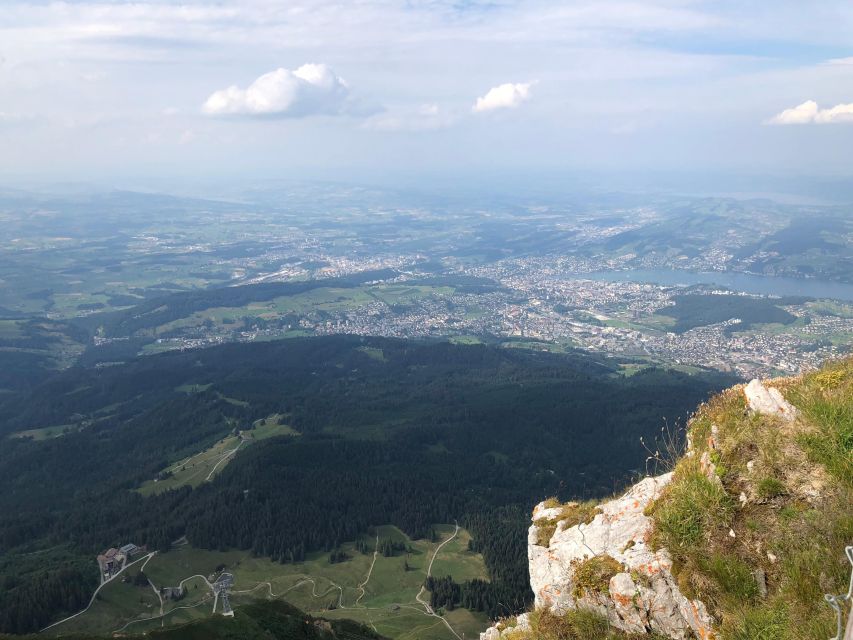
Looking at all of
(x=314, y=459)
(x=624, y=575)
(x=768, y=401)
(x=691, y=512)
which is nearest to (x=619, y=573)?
(x=624, y=575)

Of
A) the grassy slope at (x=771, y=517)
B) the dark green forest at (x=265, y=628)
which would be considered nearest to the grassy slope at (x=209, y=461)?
the dark green forest at (x=265, y=628)

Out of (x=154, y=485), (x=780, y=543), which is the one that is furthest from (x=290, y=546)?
(x=780, y=543)

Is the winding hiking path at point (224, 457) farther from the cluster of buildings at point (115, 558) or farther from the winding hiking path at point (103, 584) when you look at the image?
the winding hiking path at point (103, 584)

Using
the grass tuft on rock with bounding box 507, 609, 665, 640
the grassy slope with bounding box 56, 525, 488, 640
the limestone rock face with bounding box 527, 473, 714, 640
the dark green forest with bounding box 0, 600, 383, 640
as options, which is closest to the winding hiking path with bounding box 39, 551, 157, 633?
the grassy slope with bounding box 56, 525, 488, 640

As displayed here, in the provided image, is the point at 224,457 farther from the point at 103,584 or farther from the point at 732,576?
the point at 732,576

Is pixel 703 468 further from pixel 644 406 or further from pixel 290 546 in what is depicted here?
pixel 644 406
